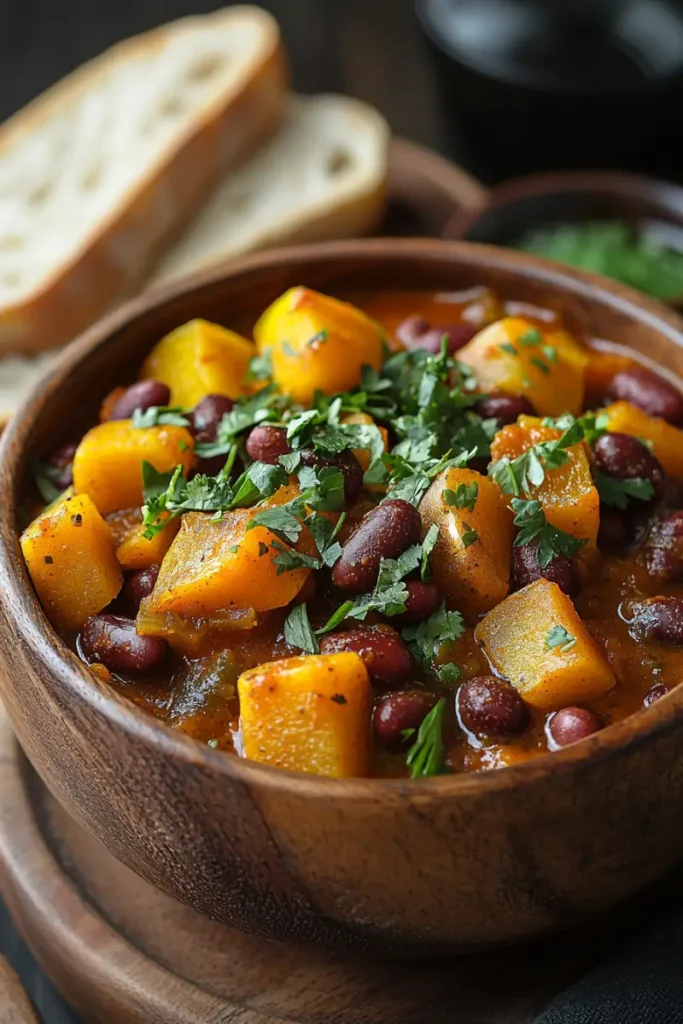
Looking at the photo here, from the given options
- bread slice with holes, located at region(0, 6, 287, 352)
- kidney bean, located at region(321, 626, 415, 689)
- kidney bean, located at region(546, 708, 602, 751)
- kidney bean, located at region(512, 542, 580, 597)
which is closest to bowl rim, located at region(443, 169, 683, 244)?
bread slice with holes, located at region(0, 6, 287, 352)

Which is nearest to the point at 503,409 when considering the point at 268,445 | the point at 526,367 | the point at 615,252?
the point at 526,367

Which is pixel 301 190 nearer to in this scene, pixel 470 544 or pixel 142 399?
pixel 142 399

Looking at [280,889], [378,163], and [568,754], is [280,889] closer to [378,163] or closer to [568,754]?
[568,754]

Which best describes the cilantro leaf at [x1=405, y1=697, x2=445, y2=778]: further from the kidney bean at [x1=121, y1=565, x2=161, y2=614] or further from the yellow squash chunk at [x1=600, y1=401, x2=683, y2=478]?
the yellow squash chunk at [x1=600, y1=401, x2=683, y2=478]

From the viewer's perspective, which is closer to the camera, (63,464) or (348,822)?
(348,822)

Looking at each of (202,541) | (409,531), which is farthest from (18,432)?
(409,531)

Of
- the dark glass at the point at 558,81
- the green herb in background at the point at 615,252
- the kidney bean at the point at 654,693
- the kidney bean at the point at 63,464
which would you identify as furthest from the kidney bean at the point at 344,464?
the dark glass at the point at 558,81
